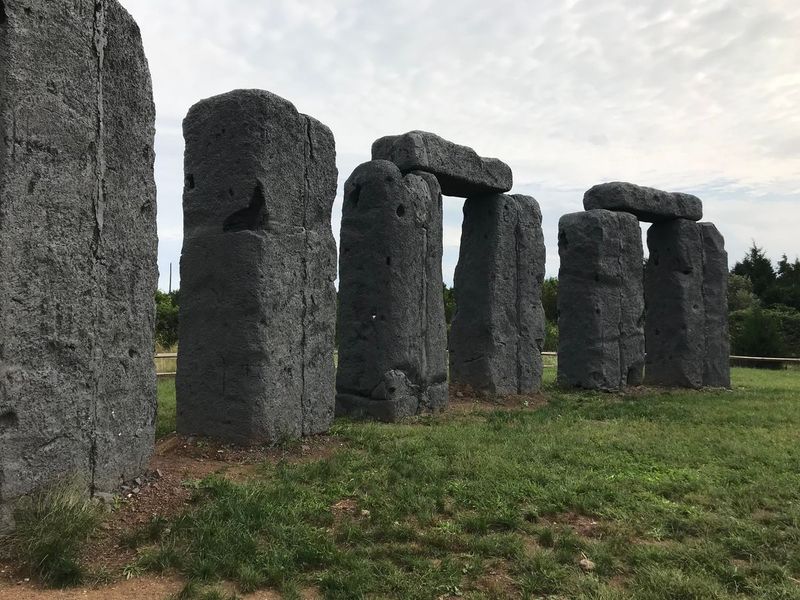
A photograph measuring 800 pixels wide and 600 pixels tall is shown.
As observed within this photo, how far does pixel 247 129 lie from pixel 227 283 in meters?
1.57

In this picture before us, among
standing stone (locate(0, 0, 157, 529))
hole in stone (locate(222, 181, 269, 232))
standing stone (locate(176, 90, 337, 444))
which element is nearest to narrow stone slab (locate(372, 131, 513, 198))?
standing stone (locate(176, 90, 337, 444))

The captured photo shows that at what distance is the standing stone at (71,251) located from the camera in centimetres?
403

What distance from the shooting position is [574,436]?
8242 mm

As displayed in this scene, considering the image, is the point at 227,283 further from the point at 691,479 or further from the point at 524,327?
the point at 524,327

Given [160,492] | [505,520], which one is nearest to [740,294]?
[505,520]

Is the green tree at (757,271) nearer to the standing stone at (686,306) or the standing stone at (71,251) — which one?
the standing stone at (686,306)

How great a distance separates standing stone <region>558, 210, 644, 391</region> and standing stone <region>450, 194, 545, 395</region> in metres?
1.02

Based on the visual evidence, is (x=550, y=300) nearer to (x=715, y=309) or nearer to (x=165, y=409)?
(x=715, y=309)

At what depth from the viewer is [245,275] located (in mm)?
6887

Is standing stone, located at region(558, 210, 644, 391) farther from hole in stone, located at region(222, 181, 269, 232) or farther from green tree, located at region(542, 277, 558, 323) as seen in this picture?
green tree, located at region(542, 277, 558, 323)

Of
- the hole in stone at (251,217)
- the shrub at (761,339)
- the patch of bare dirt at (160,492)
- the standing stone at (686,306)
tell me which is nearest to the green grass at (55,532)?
the patch of bare dirt at (160,492)

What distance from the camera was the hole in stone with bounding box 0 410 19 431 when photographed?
3953 millimetres

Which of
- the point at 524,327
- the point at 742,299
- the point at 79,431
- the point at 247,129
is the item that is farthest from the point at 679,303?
the point at 742,299

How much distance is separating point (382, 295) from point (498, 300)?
3.32m
